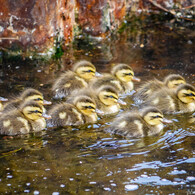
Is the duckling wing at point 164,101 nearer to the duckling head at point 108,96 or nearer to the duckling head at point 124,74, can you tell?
the duckling head at point 108,96

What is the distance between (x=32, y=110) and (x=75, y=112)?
414 millimetres

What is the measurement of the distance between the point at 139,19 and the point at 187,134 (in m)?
4.28

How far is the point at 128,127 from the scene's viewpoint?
159 inches

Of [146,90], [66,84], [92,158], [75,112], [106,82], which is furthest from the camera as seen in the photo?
[106,82]

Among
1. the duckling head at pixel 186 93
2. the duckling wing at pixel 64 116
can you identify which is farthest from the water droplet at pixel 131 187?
the duckling head at pixel 186 93

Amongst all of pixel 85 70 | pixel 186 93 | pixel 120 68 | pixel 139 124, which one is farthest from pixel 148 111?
pixel 85 70

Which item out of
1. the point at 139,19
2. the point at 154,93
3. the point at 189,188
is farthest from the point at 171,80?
the point at 139,19

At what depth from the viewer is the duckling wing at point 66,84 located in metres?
4.94

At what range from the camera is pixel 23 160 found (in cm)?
358

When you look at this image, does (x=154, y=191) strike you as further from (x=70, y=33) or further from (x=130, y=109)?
(x=70, y=33)

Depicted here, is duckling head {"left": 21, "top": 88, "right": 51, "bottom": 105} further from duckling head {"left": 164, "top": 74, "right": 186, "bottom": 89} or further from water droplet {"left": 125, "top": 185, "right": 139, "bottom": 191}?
water droplet {"left": 125, "top": 185, "right": 139, "bottom": 191}

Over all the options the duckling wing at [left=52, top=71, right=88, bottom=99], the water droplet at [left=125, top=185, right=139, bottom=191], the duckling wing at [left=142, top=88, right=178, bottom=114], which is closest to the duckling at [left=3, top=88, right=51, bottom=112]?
the duckling wing at [left=52, top=71, right=88, bottom=99]

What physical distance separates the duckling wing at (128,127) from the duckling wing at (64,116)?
342 mm

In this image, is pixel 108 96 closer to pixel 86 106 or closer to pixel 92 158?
pixel 86 106
